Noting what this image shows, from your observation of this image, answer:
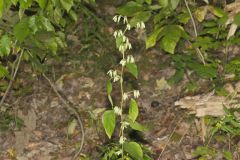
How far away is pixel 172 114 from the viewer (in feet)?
12.2

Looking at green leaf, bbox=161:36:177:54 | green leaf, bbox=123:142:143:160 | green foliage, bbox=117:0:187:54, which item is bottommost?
green leaf, bbox=123:142:143:160

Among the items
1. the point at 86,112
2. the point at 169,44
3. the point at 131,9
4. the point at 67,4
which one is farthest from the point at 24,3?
the point at 86,112

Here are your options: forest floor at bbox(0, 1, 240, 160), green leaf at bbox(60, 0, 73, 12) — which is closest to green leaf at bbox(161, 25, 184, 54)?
green leaf at bbox(60, 0, 73, 12)

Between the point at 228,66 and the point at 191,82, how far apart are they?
1.74 ft

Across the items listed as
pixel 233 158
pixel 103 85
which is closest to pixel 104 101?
pixel 103 85

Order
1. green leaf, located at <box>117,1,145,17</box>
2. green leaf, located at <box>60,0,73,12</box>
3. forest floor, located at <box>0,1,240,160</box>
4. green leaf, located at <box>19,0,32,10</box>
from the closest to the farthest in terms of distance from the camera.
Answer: green leaf, located at <box>19,0,32,10</box>, green leaf, located at <box>60,0,73,12</box>, green leaf, located at <box>117,1,145,17</box>, forest floor, located at <box>0,1,240,160</box>

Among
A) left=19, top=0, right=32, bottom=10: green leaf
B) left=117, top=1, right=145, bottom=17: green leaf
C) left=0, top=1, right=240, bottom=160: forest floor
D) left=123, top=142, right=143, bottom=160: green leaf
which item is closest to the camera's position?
left=123, top=142, right=143, bottom=160: green leaf

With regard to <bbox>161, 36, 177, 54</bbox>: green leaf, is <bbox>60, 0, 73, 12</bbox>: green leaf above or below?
above

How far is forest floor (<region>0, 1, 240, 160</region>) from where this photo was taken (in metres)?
3.52

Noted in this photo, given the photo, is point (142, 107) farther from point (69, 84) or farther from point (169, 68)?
point (69, 84)

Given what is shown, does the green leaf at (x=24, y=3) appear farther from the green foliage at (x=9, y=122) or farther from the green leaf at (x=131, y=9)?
the green foliage at (x=9, y=122)

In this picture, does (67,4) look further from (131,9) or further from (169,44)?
(169,44)

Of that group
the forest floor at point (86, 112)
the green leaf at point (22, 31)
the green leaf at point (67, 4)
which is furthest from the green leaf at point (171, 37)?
the forest floor at point (86, 112)

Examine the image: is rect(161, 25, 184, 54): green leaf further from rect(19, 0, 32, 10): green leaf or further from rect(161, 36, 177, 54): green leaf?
rect(19, 0, 32, 10): green leaf
